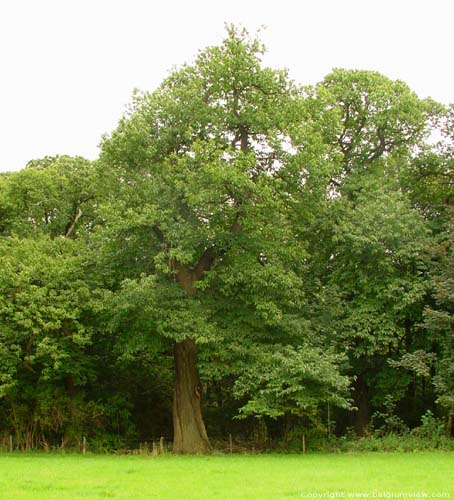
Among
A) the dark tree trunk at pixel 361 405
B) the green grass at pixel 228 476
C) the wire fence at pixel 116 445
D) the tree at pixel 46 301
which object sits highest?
the tree at pixel 46 301

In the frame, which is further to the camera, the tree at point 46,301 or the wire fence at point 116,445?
the wire fence at point 116,445

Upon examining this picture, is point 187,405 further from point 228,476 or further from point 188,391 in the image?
point 228,476

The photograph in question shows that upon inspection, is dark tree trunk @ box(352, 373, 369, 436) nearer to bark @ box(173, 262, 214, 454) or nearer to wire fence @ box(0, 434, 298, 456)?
wire fence @ box(0, 434, 298, 456)

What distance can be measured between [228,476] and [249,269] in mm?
9451

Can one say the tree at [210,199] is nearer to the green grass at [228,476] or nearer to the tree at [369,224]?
the tree at [369,224]

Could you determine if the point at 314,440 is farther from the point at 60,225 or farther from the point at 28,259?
the point at 60,225

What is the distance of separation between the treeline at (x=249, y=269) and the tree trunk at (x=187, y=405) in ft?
0.28

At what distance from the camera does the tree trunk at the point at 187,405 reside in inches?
1105

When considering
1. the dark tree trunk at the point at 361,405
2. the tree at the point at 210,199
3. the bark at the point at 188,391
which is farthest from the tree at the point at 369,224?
the bark at the point at 188,391

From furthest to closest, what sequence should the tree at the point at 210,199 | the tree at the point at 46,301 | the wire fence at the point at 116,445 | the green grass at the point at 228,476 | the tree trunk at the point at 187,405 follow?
the wire fence at the point at 116,445
the tree at the point at 46,301
the tree trunk at the point at 187,405
the tree at the point at 210,199
the green grass at the point at 228,476

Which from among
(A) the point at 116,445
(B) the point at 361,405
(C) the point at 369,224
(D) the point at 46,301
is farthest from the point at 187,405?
(C) the point at 369,224

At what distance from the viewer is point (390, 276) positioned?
101 feet

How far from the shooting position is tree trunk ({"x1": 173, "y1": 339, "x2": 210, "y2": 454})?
2808 centimetres

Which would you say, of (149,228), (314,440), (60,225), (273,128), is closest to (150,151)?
(149,228)
